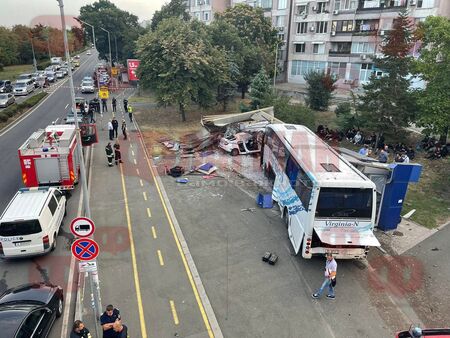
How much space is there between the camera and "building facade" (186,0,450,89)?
4728 centimetres

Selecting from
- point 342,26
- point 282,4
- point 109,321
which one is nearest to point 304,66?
point 342,26

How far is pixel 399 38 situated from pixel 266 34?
105 feet

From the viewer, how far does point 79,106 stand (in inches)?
1395

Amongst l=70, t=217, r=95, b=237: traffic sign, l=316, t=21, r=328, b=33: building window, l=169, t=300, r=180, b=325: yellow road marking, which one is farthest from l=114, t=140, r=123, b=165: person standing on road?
l=316, t=21, r=328, b=33: building window

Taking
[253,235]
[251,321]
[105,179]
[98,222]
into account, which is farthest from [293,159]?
[105,179]

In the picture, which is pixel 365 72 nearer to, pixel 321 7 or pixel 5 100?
pixel 321 7

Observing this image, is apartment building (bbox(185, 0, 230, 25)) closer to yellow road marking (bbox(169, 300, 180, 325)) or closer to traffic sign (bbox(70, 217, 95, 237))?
yellow road marking (bbox(169, 300, 180, 325))

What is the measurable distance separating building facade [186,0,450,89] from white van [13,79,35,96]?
38.1 meters

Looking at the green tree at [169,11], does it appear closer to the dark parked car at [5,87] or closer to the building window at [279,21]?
the building window at [279,21]

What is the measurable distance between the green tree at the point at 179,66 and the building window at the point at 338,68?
1043 inches

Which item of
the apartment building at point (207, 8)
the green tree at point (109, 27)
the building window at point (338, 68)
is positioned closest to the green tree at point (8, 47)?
the green tree at point (109, 27)

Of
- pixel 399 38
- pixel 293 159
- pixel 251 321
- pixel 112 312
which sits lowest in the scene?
pixel 251 321

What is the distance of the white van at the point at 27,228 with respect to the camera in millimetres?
12258

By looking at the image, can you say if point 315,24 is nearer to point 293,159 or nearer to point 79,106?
point 79,106
